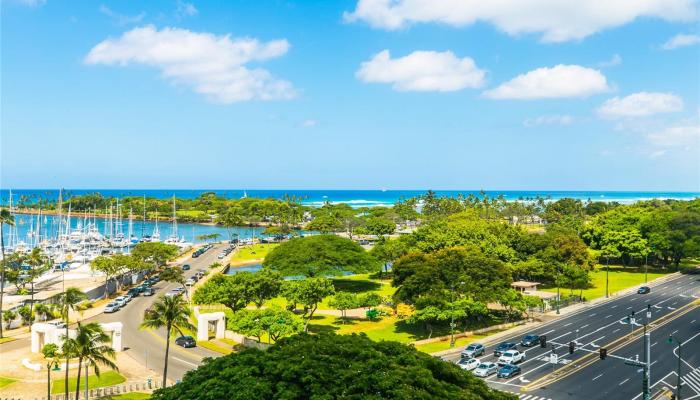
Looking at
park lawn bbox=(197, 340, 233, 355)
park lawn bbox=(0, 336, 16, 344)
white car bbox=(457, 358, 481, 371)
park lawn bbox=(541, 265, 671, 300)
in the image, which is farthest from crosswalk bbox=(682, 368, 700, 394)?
park lawn bbox=(0, 336, 16, 344)

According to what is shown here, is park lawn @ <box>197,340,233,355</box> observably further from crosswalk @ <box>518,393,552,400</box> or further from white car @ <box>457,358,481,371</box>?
crosswalk @ <box>518,393,552,400</box>

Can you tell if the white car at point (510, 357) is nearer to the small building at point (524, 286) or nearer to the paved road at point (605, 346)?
the paved road at point (605, 346)

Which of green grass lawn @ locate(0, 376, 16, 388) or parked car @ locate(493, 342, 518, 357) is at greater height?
parked car @ locate(493, 342, 518, 357)

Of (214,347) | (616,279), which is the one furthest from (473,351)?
(616,279)

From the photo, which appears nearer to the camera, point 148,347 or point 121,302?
point 148,347

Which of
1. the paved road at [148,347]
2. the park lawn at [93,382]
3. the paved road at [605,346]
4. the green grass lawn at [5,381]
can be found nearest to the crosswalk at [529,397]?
the paved road at [605,346]

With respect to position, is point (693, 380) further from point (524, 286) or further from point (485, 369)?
point (524, 286)
